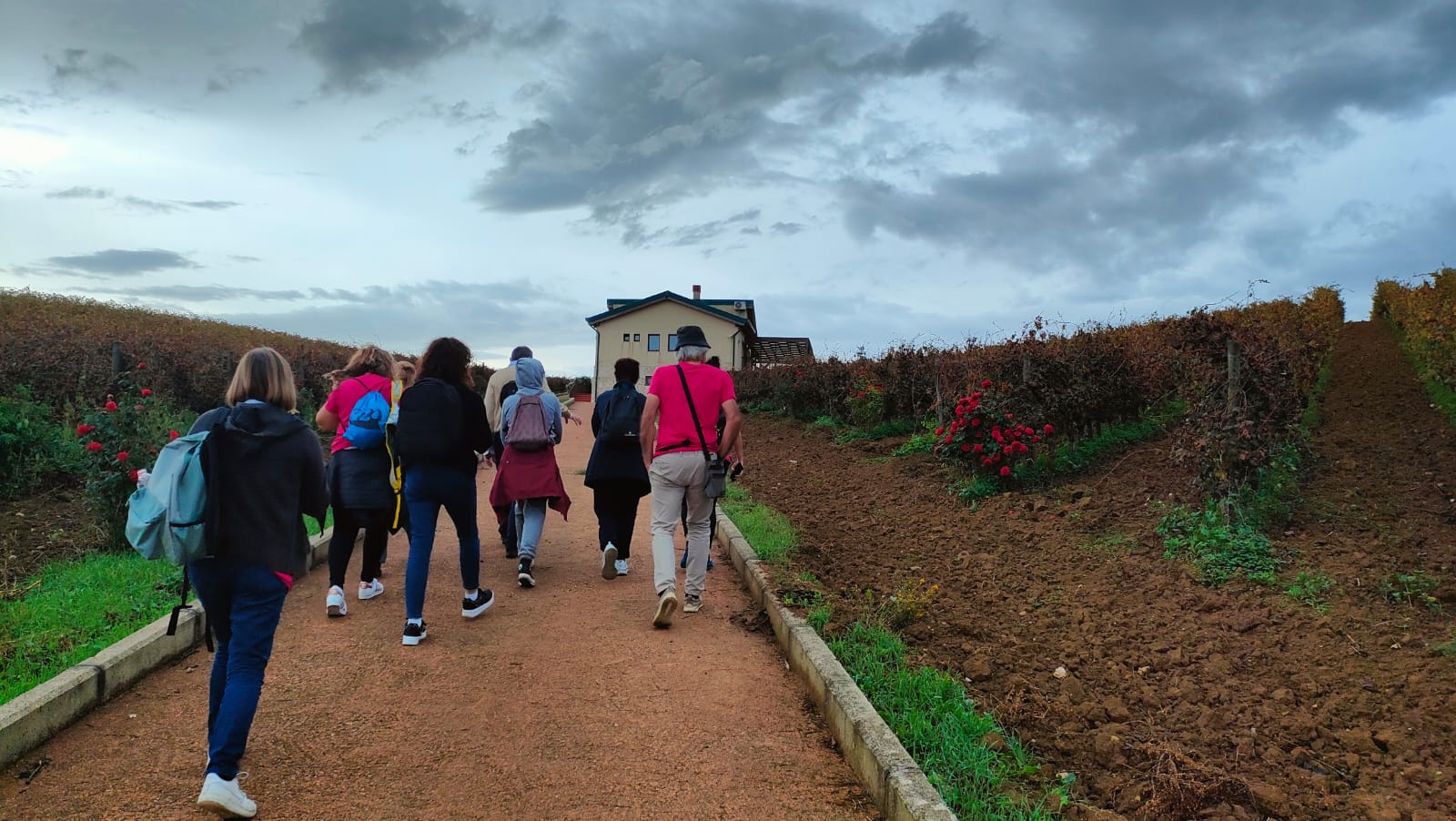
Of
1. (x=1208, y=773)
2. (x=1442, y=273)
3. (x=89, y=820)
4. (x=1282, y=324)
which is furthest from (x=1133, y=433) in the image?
(x=1442, y=273)

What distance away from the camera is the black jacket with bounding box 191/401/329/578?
3.20m

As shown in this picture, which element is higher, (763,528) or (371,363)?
(371,363)

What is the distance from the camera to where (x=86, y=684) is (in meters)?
4.10

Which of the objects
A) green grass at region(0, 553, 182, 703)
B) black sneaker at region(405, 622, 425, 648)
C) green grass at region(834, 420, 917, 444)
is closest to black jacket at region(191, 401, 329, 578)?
black sneaker at region(405, 622, 425, 648)

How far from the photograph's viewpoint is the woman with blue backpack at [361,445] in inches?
205

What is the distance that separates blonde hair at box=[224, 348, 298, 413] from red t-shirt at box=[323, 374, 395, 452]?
1.76 metres

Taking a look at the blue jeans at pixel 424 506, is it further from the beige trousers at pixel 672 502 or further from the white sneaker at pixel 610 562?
the white sneaker at pixel 610 562

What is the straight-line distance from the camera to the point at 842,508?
9250 mm

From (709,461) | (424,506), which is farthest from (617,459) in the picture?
(424,506)

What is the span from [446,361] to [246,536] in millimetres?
2056

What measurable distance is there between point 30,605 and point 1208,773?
686cm

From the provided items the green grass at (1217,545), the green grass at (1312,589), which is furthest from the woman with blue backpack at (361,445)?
the green grass at (1312,589)

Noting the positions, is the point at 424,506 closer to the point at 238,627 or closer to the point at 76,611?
the point at 238,627

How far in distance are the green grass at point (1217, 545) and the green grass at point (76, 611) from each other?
22.0 feet
